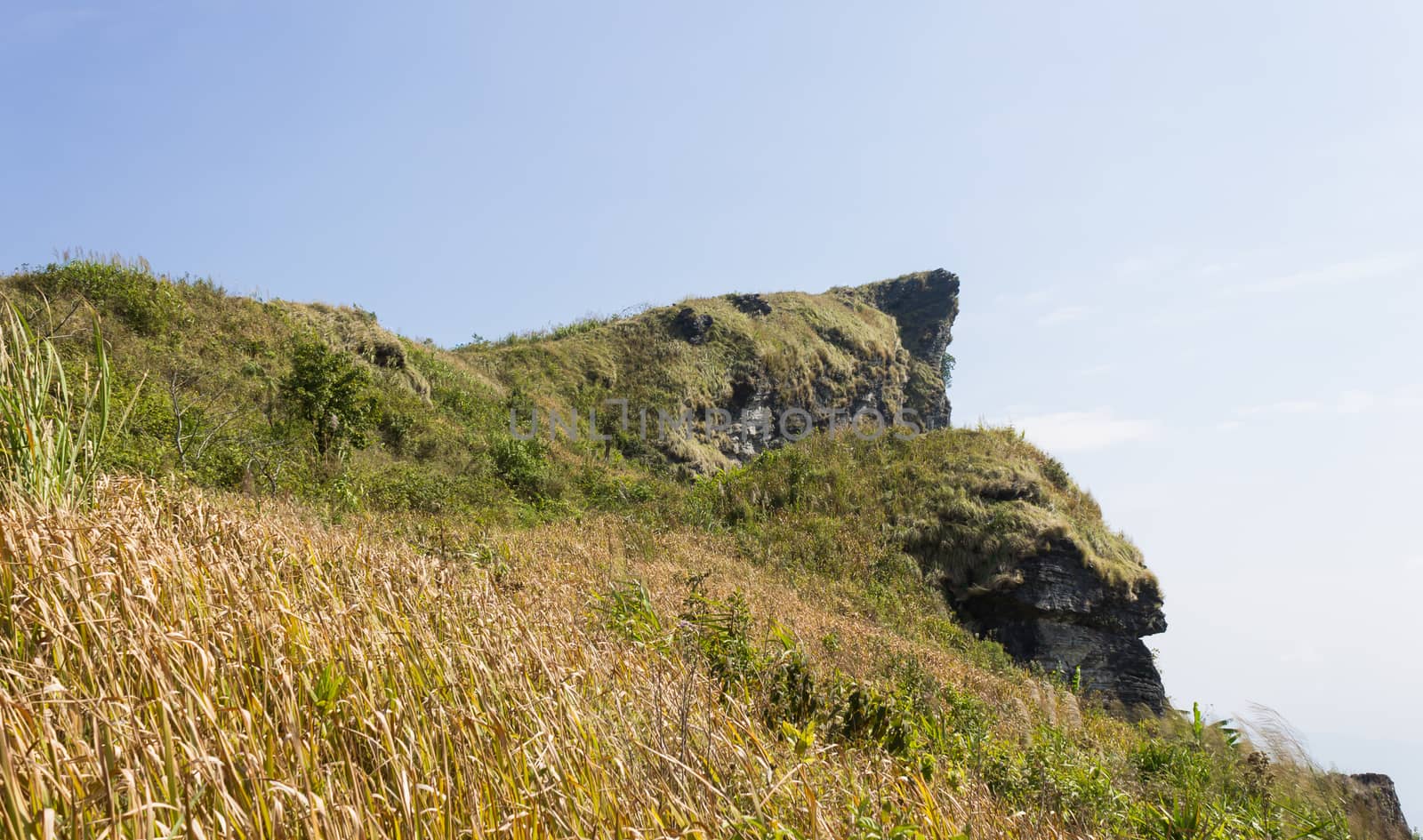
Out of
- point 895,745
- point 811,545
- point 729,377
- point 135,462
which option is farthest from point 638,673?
point 729,377

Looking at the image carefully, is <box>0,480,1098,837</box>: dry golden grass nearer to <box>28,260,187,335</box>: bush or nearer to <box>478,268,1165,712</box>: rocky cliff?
<box>478,268,1165,712</box>: rocky cliff

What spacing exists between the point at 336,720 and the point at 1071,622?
50.1ft

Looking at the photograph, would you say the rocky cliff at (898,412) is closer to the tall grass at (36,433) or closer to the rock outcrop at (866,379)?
the rock outcrop at (866,379)

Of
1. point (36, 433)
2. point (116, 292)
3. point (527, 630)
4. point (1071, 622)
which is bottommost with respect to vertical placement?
point (527, 630)

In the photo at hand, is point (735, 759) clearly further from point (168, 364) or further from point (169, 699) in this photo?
point (168, 364)

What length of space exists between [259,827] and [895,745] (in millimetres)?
3437

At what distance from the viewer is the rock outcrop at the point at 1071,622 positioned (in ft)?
49.1

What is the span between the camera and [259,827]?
197cm

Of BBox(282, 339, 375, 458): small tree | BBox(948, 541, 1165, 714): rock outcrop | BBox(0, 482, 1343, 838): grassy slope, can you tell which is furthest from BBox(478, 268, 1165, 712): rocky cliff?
BBox(0, 482, 1343, 838): grassy slope

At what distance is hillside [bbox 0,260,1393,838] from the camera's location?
2.37 metres

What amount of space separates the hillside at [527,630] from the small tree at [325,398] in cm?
6

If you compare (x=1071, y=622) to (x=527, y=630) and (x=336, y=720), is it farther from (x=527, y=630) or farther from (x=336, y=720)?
(x=336, y=720)

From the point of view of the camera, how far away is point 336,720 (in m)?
2.62

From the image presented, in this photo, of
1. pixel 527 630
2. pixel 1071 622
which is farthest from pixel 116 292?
pixel 1071 622
